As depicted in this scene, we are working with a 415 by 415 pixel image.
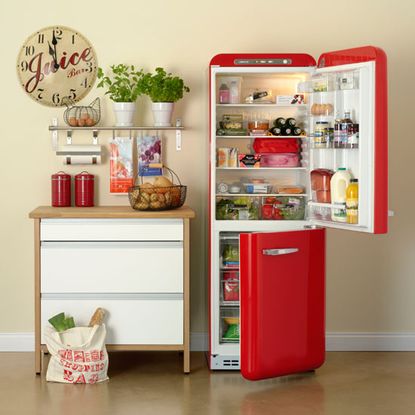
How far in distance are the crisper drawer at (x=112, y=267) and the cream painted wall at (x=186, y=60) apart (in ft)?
2.04

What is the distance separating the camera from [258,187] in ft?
16.9

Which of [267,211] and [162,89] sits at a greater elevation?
[162,89]

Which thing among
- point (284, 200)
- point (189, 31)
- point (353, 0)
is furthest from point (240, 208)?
point (353, 0)

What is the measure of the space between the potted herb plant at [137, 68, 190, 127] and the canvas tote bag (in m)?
1.40

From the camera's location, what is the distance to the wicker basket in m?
4.98

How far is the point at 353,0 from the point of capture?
17.9 feet

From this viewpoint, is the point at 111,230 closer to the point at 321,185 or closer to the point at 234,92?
the point at 234,92

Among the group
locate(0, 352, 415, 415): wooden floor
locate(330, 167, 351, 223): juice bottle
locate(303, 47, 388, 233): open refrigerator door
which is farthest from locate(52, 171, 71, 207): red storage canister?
locate(330, 167, 351, 223): juice bottle

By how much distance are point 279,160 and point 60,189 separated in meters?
1.37

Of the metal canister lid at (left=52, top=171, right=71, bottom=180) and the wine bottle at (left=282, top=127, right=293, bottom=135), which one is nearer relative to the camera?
the wine bottle at (left=282, top=127, right=293, bottom=135)

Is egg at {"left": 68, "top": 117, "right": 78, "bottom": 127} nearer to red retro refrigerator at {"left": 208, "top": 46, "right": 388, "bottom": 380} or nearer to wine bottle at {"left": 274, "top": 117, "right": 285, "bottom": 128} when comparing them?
red retro refrigerator at {"left": 208, "top": 46, "right": 388, "bottom": 380}

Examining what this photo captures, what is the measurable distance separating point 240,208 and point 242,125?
0.50 meters

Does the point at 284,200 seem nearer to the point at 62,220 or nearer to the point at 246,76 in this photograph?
the point at 246,76

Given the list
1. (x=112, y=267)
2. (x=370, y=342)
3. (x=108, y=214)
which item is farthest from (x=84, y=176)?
(x=370, y=342)
